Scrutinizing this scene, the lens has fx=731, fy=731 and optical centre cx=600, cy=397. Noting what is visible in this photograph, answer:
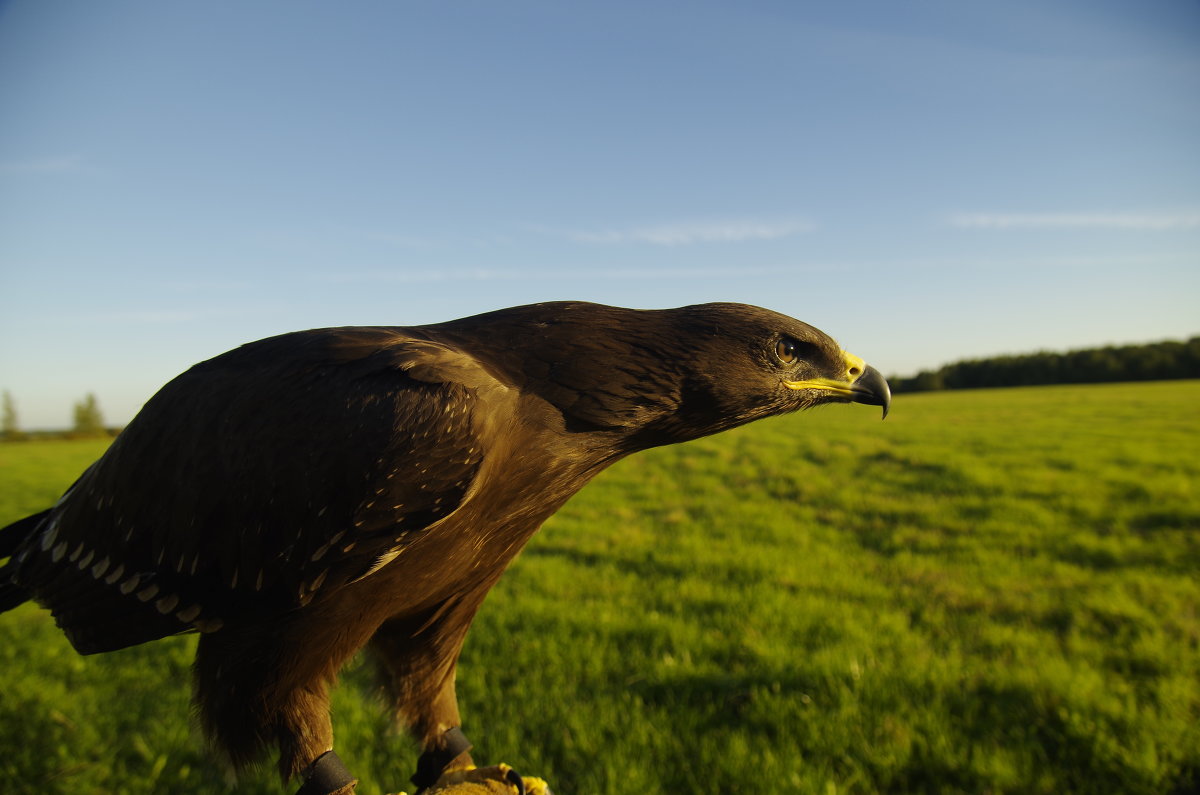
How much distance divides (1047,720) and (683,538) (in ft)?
17.1

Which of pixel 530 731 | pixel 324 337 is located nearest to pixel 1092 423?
pixel 530 731

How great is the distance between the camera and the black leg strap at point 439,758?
3164mm

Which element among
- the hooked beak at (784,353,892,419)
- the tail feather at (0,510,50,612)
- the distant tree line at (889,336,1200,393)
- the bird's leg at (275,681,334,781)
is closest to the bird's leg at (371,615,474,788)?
the bird's leg at (275,681,334,781)

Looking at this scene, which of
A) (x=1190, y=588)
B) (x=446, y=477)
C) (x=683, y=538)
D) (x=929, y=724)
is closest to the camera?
(x=446, y=477)

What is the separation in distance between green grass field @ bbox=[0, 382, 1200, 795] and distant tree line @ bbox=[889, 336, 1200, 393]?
48.8 meters

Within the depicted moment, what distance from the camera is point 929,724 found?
4.34 m

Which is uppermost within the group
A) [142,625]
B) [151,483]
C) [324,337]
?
[324,337]

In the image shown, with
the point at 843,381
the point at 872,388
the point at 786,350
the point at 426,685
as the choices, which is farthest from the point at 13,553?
the point at 872,388

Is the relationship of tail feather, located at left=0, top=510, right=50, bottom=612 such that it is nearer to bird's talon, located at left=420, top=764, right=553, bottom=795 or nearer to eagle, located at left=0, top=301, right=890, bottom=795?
eagle, located at left=0, top=301, right=890, bottom=795

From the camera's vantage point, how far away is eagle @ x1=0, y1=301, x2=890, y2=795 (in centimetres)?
239

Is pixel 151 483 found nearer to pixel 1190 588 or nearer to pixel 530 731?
pixel 530 731

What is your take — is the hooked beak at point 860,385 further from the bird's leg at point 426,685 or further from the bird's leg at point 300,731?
the bird's leg at point 300,731

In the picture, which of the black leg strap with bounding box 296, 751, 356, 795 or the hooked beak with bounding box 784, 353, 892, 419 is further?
the hooked beak with bounding box 784, 353, 892, 419

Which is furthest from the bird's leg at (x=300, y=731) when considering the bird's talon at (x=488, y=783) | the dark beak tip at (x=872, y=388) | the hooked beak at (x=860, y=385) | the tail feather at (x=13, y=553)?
Result: the dark beak tip at (x=872, y=388)
